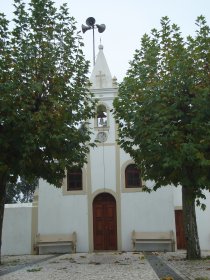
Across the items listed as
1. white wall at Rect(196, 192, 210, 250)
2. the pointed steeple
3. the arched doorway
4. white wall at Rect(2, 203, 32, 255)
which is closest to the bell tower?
the arched doorway

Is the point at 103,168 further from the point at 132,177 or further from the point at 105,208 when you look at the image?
the point at 105,208

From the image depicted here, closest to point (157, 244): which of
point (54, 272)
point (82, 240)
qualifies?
point (82, 240)

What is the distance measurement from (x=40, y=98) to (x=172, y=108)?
3857 mm

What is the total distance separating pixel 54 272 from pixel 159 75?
6.85 meters

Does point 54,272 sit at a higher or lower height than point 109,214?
lower

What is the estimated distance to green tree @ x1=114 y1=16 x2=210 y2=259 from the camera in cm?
1048

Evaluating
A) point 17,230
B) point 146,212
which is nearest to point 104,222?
point 146,212

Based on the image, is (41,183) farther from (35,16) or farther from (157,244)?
(35,16)

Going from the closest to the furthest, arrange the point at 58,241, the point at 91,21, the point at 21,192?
the point at 58,241, the point at 91,21, the point at 21,192

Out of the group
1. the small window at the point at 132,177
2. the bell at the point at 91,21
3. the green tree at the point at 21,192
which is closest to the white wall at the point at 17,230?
the small window at the point at 132,177

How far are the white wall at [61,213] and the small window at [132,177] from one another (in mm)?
2502

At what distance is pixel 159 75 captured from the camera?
41.0ft

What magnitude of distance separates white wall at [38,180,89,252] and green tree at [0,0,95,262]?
8829 mm

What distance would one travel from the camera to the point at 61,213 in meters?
20.9
